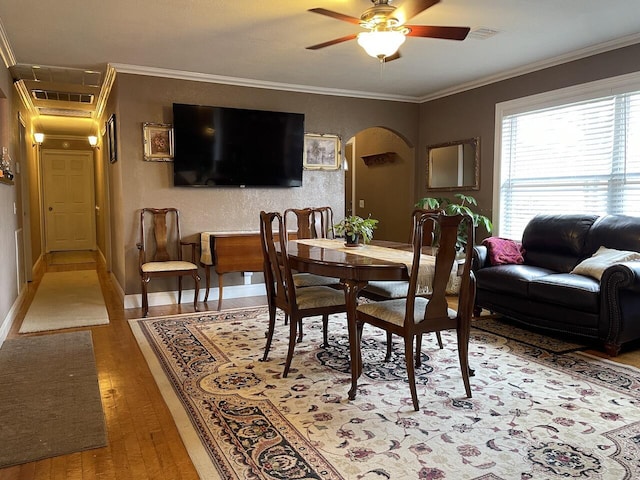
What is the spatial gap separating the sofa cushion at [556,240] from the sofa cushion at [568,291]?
48 centimetres

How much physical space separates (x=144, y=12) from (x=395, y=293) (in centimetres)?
265

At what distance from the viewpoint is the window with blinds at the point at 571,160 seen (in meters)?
4.14

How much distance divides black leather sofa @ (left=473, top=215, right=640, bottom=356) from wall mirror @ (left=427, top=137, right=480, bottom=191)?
1.24m

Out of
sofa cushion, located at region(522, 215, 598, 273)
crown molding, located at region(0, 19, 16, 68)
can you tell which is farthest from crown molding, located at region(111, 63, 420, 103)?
sofa cushion, located at region(522, 215, 598, 273)

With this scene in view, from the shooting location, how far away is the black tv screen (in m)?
5.10

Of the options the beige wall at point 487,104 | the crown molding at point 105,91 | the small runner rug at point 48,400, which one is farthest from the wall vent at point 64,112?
the beige wall at point 487,104

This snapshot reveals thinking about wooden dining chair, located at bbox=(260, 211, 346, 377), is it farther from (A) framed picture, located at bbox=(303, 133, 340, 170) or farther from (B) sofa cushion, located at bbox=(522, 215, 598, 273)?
(A) framed picture, located at bbox=(303, 133, 340, 170)

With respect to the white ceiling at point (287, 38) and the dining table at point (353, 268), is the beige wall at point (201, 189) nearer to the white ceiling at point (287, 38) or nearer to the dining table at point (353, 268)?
the white ceiling at point (287, 38)

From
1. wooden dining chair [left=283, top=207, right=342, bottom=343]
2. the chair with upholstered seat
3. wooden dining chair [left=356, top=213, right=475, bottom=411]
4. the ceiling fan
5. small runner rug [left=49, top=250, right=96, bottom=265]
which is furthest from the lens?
small runner rug [left=49, top=250, right=96, bottom=265]

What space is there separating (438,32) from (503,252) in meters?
2.26

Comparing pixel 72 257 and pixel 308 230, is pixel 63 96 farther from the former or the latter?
pixel 308 230

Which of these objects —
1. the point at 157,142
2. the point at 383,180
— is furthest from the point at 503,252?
the point at 157,142

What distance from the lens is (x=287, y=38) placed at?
3969 millimetres

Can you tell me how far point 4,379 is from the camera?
2963 millimetres
